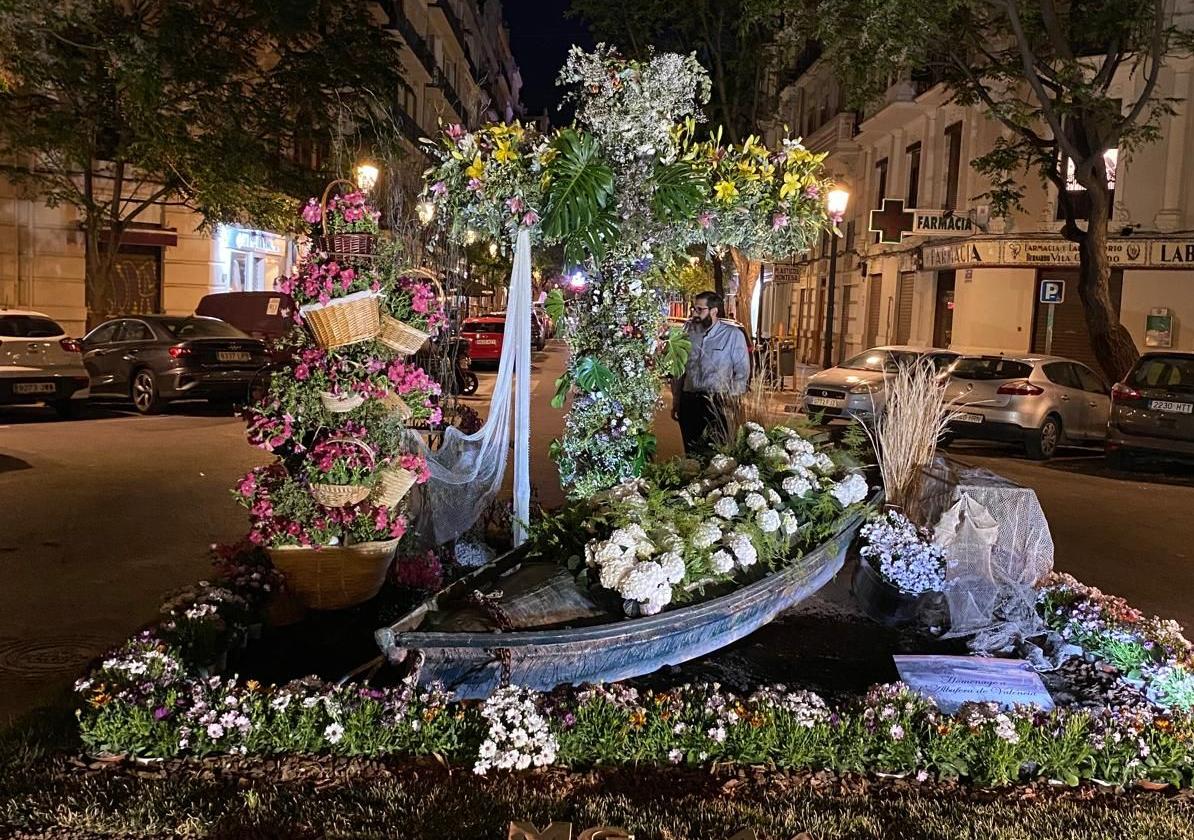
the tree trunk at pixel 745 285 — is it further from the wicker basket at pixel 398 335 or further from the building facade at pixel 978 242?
the wicker basket at pixel 398 335

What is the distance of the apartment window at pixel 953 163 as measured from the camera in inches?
1051

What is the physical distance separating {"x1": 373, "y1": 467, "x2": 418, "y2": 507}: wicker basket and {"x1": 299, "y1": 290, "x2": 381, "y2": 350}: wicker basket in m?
0.78

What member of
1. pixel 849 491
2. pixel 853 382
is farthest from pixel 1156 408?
pixel 849 491

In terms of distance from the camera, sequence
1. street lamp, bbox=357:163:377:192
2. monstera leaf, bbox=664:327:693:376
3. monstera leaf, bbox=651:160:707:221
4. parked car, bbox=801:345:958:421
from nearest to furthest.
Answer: monstera leaf, bbox=651:160:707:221 → monstera leaf, bbox=664:327:693:376 → street lamp, bbox=357:163:377:192 → parked car, bbox=801:345:958:421

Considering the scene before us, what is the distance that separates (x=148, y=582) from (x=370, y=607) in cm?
189

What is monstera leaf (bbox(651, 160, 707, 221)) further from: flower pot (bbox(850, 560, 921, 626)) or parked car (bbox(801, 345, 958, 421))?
parked car (bbox(801, 345, 958, 421))

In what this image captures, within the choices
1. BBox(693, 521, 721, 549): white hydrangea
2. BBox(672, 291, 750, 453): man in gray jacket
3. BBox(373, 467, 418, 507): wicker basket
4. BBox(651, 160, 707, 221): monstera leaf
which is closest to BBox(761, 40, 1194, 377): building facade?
BBox(672, 291, 750, 453): man in gray jacket

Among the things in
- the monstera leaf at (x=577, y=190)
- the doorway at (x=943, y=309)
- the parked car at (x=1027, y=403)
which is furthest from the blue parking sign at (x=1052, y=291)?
the monstera leaf at (x=577, y=190)

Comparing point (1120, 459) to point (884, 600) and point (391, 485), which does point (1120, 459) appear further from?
point (391, 485)

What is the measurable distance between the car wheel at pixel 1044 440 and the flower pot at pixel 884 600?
9681 millimetres

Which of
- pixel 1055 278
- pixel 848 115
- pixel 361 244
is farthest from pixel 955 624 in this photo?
pixel 848 115

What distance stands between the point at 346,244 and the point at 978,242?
20614 mm

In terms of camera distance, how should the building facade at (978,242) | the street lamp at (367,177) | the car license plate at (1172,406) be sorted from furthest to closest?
the building facade at (978,242)
the car license plate at (1172,406)
the street lamp at (367,177)

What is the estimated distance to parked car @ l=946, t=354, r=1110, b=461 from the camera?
1491 cm
